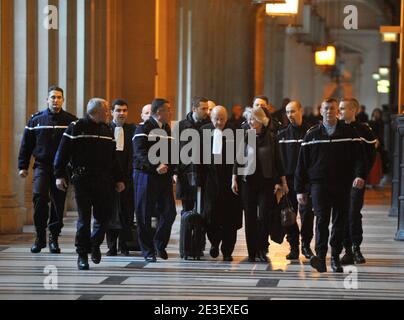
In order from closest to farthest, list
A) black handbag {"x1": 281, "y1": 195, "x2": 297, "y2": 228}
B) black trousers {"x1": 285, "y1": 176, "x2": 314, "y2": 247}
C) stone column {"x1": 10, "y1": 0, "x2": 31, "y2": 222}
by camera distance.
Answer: black handbag {"x1": 281, "y1": 195, "x2": 297, "y2": 228} < black trousers {"x1": 285, "y1": 176, "x2": 314, "y2": 247} < stone column {"x1": 10, "y1": 0, "x2": 31, "y2": 222}

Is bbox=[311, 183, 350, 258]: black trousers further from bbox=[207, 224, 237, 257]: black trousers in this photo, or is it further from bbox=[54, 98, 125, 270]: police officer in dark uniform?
bbox=[54, 98, 125, 270]: police officer in dark uniform

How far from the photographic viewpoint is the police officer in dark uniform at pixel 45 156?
45.6 feet

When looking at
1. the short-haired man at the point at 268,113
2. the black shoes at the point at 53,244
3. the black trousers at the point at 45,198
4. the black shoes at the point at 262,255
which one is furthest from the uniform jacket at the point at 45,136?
the black shoes at the point at 262,255

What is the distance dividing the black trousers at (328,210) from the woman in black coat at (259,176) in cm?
109

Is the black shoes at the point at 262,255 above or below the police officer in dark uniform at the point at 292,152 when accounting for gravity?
below

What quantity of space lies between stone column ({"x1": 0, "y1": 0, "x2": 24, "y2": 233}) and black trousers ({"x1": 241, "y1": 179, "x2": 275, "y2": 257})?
4058mm

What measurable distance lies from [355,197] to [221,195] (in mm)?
1448

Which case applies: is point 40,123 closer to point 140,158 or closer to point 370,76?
point 140,158

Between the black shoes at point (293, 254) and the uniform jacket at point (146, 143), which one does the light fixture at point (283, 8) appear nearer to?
the black shoes at point (293, 254)

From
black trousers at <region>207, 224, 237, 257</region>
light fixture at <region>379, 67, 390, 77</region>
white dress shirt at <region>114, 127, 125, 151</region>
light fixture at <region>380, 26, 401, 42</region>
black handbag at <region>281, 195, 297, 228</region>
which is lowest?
black trousers at <region>207, 224, 237, 257</region>

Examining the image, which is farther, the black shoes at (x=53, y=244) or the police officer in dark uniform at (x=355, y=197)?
the black shoes at (x=53, y=244)

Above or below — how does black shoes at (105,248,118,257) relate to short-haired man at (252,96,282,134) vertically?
below

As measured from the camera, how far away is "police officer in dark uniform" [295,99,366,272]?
39.7 ft

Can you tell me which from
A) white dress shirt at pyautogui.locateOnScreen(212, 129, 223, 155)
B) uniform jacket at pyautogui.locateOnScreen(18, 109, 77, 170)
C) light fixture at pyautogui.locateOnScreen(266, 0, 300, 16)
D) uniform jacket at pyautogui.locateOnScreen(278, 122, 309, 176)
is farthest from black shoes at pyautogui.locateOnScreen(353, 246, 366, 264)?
light fixture at pyautogui.locateOnScreen(266, 0, 300, 16)
